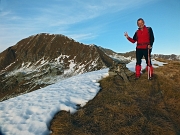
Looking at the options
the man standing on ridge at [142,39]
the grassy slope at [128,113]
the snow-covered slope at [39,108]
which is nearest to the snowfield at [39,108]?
the snow-covered slope at [39,108]

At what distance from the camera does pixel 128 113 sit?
8.44 m

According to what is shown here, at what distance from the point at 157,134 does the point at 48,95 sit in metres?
6.50

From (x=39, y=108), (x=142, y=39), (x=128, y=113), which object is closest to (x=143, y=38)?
(x=142, y=39)

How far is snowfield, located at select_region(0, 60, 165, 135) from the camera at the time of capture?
7.45 metres

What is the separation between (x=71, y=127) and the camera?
744 centimetres

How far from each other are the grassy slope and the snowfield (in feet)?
1.45

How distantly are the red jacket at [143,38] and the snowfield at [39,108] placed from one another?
4.00 metres

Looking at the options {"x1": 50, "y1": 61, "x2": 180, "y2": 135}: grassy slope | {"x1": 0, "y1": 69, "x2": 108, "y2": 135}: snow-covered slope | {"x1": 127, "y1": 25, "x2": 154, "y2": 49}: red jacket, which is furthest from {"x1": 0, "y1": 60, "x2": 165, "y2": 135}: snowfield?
{"x1": 127, "y1": 25, "x2": 154, "y2": 49}: red jacket

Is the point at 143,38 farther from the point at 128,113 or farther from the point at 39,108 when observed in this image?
the point at 39,108

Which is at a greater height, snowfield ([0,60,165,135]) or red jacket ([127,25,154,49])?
red jacket ([127,25,154,49])

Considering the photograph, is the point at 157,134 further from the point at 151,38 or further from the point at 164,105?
the point at 151,38

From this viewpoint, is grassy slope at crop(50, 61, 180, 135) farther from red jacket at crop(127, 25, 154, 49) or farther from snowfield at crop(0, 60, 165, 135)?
red jacket at crop(127, 25, 154, 49)

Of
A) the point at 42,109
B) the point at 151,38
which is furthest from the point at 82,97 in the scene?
the point at 151,38

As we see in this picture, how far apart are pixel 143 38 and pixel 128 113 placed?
5.89 m
